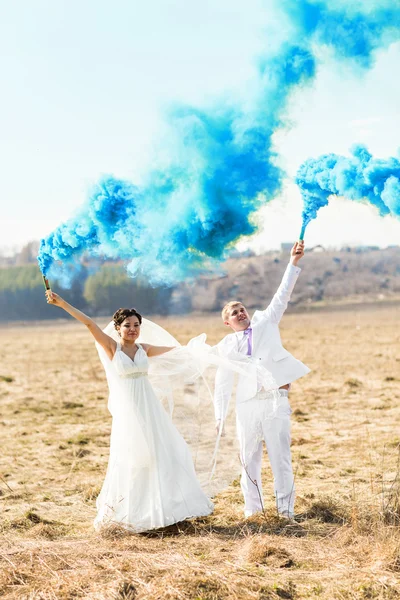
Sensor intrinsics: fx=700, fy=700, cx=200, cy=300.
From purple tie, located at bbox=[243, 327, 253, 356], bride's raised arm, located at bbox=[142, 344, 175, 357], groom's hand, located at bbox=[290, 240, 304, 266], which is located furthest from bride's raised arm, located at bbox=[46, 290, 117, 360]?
groom's hand, located at bbox=[290, 240, 304, 266]

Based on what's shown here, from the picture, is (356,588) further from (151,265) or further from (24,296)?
(24,296)

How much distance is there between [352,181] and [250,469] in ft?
10.2

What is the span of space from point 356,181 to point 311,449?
5.61 meters

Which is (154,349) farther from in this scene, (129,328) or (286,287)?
(286,287)

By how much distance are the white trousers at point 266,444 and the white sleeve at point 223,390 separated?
7.2 inches


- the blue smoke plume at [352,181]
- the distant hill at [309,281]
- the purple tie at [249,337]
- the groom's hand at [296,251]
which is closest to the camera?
the blue smoke plume at [352,181]

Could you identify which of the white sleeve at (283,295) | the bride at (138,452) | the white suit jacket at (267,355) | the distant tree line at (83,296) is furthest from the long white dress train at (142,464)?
the distant tree line at (83,296)

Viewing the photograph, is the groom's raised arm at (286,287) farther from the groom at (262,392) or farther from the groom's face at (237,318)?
the groom's face at (237,318)

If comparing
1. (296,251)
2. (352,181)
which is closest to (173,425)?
(296,251)

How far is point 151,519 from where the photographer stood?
679cm

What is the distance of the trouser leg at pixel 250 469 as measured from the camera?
7.27m

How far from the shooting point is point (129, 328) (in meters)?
7.19

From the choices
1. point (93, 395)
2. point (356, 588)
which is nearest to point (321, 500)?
point (356, 588)

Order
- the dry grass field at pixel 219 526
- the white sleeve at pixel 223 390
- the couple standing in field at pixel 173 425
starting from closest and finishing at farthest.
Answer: the dry grass field at pixel 219 526, the couple standing in field at pixel 173 425, the white sleeve at pixel 223 390
